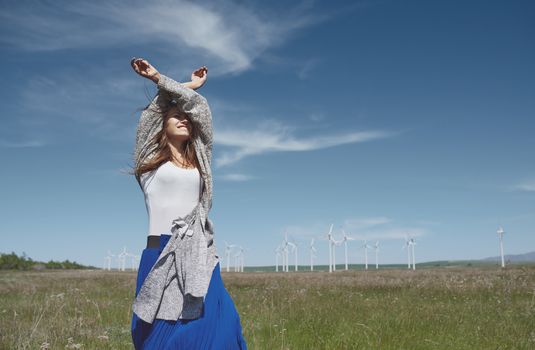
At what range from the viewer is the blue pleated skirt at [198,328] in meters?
3.02

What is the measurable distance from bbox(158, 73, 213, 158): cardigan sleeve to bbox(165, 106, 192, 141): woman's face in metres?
0.07

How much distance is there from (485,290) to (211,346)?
1107cm

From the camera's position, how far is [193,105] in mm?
3676

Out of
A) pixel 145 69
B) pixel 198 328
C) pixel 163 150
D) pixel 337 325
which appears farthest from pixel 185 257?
pixel 337 325

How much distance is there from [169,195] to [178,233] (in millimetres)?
334

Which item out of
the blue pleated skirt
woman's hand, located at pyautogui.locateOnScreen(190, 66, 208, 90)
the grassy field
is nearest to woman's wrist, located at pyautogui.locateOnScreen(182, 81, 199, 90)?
woman's hand, located at pyautogui.locateOnScreen(190, 66, 208, 90)

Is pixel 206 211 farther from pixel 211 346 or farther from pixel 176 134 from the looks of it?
pixel 211 346

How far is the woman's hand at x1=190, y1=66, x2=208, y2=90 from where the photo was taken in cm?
405

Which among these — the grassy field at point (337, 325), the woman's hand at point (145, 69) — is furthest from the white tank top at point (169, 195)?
the grassy field at point (337, 325)

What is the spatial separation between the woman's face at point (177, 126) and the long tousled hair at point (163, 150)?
0.02 meters

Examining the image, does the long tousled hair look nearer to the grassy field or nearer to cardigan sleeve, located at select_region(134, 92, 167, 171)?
cardigan sleeve, located at select_region(134, 92, 167, 171)

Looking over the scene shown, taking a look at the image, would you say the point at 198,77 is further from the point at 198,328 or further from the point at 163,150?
the point at 198,328

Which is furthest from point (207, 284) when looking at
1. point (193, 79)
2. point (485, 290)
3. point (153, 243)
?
point (485, 290)

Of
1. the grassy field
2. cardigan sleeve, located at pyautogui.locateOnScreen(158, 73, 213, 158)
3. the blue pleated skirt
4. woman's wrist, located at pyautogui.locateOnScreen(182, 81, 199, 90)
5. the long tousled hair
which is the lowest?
the grassy field
